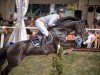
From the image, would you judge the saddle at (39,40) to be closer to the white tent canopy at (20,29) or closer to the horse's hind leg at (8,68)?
the horse's hind leg at (8,68)

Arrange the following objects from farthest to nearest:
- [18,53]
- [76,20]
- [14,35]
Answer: [14,35] < [76,20] < [18,53]

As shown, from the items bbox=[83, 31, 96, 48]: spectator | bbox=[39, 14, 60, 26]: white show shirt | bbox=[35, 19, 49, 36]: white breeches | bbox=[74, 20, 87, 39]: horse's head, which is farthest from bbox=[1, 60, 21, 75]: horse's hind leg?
bbox=[83, 31, 96, 48]: spectator

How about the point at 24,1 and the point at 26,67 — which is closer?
the point at 26,67

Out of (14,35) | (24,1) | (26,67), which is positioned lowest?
(26,67)

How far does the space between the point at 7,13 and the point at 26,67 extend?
25.2 ft

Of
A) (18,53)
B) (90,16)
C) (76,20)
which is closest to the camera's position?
(18,53)

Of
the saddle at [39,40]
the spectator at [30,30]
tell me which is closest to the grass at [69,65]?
the spectator at [30,30]

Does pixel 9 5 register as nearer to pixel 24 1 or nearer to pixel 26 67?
pixel 24 1

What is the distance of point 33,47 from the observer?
15094mm

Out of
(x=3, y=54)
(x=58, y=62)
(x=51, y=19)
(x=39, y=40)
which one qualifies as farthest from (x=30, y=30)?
(x=58, y=62)

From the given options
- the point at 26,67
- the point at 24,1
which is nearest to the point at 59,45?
the point at 26,67

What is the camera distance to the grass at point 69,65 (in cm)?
1605

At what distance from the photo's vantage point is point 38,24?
15.4 m

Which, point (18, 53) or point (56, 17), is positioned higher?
point (56, 17)
